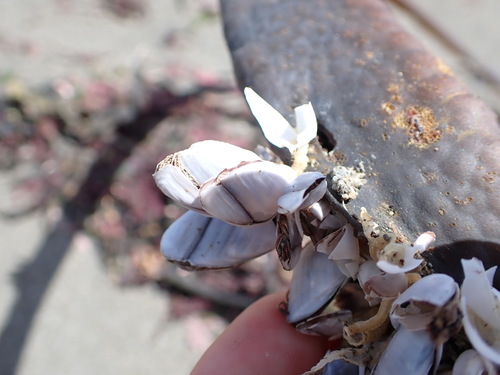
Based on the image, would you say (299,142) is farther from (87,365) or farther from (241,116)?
(241,116)

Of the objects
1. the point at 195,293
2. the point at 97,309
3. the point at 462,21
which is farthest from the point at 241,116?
the point at 462,21

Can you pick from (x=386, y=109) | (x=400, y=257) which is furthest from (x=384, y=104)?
(x=400, y=257)

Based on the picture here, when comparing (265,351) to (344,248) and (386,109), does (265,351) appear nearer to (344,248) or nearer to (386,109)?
(344,248)

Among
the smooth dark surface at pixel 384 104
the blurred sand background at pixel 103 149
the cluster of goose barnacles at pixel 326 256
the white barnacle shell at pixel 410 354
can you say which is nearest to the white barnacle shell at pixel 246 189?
the cluster of goose barnacles at pixel 326 256

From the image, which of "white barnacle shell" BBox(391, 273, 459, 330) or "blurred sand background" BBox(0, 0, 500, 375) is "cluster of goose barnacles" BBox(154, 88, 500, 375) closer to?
"white barnacle shell" BBox(391, 273, 459, 330)

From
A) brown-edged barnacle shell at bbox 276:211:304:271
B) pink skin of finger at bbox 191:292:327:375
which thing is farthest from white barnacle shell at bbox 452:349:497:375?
pink skin of finger at bbox 191:292:327:375

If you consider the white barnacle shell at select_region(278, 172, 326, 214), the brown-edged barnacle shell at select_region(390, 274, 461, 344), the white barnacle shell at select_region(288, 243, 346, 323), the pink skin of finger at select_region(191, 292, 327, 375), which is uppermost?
the white barnacle shell at select_region(278, 172, 326, 214)
